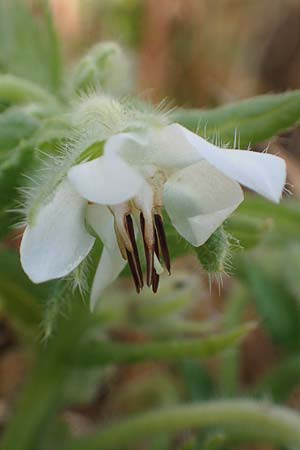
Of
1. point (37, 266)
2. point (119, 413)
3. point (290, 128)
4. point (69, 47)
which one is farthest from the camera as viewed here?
point (69, 47)

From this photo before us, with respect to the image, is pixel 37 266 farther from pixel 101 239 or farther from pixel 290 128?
pixel 290 128

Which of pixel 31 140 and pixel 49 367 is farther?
pixel 49 367

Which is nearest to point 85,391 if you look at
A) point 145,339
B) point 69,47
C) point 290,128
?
point 145,339

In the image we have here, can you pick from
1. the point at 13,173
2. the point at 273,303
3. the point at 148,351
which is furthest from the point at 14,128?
the point at 273,303

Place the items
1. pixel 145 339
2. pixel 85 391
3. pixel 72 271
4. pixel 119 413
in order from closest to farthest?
pixel 72 271 → pixel 85 391 → pixel 119 413 → pixel 145 339

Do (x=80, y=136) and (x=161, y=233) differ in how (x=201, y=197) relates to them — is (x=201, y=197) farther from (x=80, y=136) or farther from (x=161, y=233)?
(x=80, y=136)

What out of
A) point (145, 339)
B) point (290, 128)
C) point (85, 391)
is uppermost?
point (290, 128)

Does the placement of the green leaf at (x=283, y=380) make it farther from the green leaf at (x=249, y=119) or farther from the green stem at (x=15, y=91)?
the green stem at (x=15, y=91)

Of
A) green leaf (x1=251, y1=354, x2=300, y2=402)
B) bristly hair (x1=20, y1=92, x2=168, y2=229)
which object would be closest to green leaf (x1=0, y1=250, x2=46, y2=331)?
bristly hair (x1=20, y1=92, x2=168, y2=229)

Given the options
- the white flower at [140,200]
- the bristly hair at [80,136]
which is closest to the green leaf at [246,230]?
the bristly hair at [80,136]
